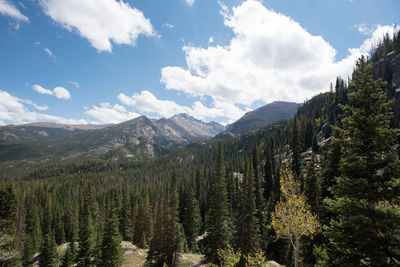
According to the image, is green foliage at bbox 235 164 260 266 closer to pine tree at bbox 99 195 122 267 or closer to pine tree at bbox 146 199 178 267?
pine tree at bbox 146 199 178 267

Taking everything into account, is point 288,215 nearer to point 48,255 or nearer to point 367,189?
point 367,189

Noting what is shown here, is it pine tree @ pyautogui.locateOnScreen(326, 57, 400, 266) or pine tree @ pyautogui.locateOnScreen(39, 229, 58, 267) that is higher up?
pine tree @ pyautogui.locateOnScreen(326, 57, 400, 266)

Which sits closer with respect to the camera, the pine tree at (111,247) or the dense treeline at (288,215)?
the dense treeline at (288,215)

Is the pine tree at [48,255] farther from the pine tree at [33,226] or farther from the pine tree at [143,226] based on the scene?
the pine tree at [33,226]

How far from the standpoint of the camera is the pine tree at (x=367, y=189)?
8984 millimetres

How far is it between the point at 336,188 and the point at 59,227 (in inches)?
3672

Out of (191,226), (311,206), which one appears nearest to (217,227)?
(311,206)

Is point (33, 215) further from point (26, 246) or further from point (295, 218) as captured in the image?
point (295, 218)

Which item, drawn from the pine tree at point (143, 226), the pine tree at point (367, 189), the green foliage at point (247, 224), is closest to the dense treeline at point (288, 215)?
the pine tree at point (367, 189)

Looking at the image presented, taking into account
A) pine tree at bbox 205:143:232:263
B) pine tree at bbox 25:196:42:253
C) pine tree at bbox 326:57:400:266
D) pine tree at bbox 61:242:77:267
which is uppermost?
pine tree at bbox 326:57:400:266

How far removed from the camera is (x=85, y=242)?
142ft

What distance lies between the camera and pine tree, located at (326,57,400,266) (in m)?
8.98

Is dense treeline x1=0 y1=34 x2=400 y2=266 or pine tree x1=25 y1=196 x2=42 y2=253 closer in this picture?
dense treeline x1=0 y1=34 x2=400 y2=266

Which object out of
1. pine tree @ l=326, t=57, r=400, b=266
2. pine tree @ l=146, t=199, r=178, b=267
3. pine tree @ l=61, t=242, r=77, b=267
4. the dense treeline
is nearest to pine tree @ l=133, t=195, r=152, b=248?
the dense treeline
